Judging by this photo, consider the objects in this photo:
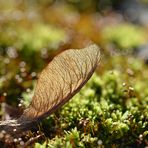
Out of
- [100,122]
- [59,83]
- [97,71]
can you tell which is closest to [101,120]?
[100,122]

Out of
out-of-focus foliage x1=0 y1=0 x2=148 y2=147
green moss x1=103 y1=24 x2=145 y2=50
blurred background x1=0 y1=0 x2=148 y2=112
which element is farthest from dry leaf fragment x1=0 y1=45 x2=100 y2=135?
green moss x1=103 y1=24 x2=145 y2=50

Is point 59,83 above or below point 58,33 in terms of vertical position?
below

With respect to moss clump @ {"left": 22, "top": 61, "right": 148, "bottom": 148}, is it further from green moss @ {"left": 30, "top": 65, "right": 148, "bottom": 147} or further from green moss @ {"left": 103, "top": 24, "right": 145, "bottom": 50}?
green moss @ {"left": 103, "top": 24, "right": 145, "bottom": 50}

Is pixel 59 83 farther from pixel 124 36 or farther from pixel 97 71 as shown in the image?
pixel 124 36

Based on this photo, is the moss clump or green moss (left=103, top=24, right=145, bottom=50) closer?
the moss clump

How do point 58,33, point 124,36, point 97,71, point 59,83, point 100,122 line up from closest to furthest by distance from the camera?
point 59,83 → point 100,122 → point 97,71 → point 58,33 → point 124,36

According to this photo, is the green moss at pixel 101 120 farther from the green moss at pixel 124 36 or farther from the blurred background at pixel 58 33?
the green moss at pixel 124 36

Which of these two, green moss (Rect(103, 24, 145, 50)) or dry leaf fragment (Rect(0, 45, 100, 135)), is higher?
green moss (Rect(103, 24, 145, 50))

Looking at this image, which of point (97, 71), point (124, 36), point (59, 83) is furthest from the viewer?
point (124, 36)

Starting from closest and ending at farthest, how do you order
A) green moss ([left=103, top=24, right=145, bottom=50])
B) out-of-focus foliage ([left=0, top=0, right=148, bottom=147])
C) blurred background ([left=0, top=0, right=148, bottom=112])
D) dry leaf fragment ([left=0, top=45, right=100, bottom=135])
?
dry leaf fragment ([left=0, top=45, right=100, bottom=135]) → out-of-focus foliage ([left=0, top=0, right=148, bottom=147]) → blurred background ([left=0, top=0, right=148, bottom=112]) → green moss ([left=103, top=24, right=145, bottom=50])

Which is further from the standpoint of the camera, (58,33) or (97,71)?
(58,33)
